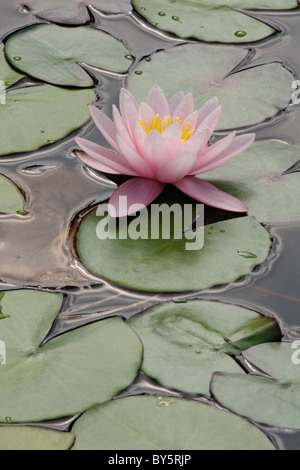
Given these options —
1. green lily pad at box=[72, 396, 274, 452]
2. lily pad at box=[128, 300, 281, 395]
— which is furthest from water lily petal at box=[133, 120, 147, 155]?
green lily pad at box=[72, 396, 274, 452]

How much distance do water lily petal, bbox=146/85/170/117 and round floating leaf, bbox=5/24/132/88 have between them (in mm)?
415

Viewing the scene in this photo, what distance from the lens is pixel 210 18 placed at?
9.18ft

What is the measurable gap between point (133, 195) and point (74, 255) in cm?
28

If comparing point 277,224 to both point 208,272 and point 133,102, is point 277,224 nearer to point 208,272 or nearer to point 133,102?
point 208,272

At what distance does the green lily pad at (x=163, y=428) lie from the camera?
147cm

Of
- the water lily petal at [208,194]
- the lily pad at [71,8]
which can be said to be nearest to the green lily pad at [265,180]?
the water lily petal at [208,194]

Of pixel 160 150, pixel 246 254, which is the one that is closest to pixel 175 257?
pixel 246 254

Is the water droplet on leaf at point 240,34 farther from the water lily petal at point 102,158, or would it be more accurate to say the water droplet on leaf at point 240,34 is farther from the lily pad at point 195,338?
Answer: the lily pad at point 195,338

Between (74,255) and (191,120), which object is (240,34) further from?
(74,255)

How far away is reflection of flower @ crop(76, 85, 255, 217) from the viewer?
196 cm

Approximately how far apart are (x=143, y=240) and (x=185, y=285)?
0.20 meters

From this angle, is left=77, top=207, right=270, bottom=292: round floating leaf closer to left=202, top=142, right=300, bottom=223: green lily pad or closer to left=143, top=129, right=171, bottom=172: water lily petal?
left=202, top=142, right=300, bottom=223: green lily pad

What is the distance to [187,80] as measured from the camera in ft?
8.23
